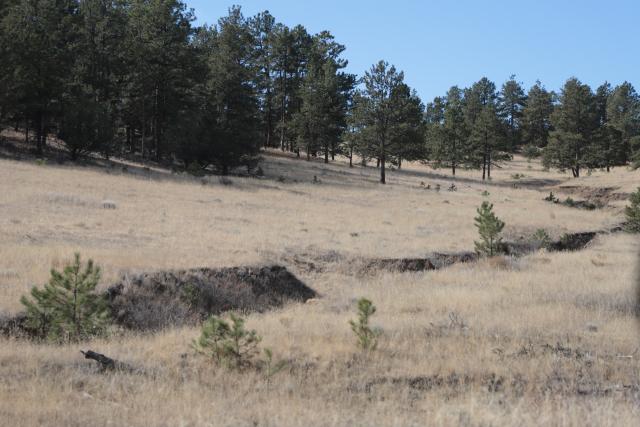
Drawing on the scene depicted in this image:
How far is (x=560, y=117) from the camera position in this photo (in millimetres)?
69750

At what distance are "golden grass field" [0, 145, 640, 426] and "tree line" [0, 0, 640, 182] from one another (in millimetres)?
12130

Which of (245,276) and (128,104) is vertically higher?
(128,104)

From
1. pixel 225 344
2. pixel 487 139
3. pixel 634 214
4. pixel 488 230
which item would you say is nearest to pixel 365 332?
pixel 225 344

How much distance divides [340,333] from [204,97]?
1487 inches

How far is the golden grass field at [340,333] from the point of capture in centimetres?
596

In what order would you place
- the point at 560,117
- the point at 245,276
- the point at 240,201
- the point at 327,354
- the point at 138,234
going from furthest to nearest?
the point at 560,117 → the point at 240,201 → the point at 138,234 → the point at 245,276 → the point at 327,354

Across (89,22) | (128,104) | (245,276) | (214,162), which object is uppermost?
(89,22)

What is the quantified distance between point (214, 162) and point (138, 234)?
83.2 ft

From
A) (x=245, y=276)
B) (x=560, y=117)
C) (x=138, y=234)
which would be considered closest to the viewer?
(x=245, y=276)

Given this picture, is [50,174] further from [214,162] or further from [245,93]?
[245,93]

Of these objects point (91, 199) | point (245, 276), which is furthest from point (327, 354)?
point (91, 199)

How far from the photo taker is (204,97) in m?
44.3

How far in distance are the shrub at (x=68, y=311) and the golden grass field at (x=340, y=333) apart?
53 cm

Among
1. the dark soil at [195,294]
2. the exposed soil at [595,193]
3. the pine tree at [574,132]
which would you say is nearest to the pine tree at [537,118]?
the pine tree at [574,132]
